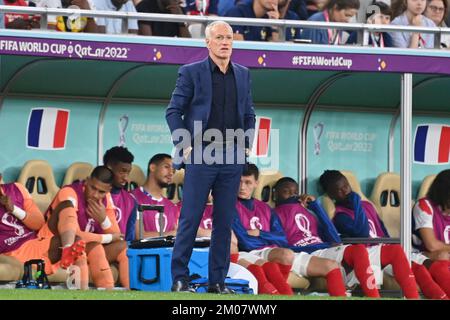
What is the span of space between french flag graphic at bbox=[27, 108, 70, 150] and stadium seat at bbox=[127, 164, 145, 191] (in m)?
0.73

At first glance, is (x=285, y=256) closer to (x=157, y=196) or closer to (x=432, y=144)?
(x=157, y=196)

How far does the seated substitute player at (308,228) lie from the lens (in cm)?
1476

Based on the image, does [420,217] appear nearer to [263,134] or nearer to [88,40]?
[263,134]

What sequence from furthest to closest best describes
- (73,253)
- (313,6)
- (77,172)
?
(313,6) → (77,172) → (73,253)

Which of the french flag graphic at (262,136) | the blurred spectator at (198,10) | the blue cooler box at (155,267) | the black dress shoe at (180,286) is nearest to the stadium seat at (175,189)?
the french flag graphic at (262,136)

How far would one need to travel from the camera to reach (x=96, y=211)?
46.9 ft

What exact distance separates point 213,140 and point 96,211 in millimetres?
3951

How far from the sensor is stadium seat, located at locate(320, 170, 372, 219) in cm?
1587

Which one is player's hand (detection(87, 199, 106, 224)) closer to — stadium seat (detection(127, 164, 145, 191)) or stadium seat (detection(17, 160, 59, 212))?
stadium seat (detection(17, 160, 59, 212))

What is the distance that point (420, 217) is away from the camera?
15898 millimetres

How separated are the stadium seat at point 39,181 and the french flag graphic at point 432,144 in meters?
4.38

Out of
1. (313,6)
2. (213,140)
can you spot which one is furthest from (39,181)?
(213,140)

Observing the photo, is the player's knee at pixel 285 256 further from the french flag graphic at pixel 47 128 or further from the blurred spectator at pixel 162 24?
the french flag graphic at pixel 47 128
